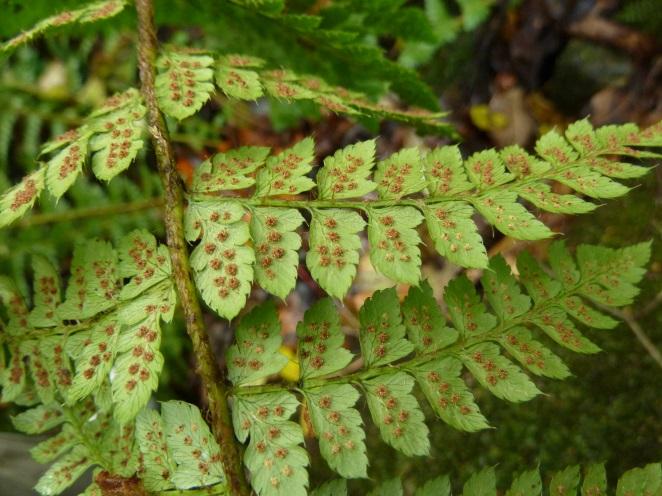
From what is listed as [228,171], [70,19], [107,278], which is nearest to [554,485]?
[228,171]

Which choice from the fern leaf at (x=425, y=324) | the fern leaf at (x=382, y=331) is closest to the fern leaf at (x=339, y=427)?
the fern leaf at (x=382, y=331)

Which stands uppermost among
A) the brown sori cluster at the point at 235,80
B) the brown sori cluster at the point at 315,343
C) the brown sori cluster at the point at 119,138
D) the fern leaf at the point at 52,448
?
the brown sori cluster at the point at 235,80

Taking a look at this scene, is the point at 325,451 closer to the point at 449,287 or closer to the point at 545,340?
the point at 449,287

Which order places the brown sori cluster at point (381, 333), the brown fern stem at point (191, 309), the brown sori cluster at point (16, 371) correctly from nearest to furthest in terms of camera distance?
the brown fern stem at point (191, 309)
the brown sori cluster at point (381, 333)
the brown sori cluster at point (16, 371)

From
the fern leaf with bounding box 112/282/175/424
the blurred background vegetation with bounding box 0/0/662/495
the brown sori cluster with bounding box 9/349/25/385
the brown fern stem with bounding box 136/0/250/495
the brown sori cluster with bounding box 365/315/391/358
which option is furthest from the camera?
the blurred background vegetation with bounding box 0/0/662/495

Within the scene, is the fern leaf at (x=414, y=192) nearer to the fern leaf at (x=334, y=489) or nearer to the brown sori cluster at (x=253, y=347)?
the brown sori cluster at (x=253, y=347)

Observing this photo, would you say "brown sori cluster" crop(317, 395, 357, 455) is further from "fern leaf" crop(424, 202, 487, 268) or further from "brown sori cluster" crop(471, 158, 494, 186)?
"brown sori cluster" crop(471, 158, 494, 186)

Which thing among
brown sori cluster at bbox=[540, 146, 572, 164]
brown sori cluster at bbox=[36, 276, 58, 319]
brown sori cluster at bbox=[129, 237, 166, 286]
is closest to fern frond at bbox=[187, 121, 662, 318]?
brown sori cluster at bbox=[540, 146, 572, 164]
